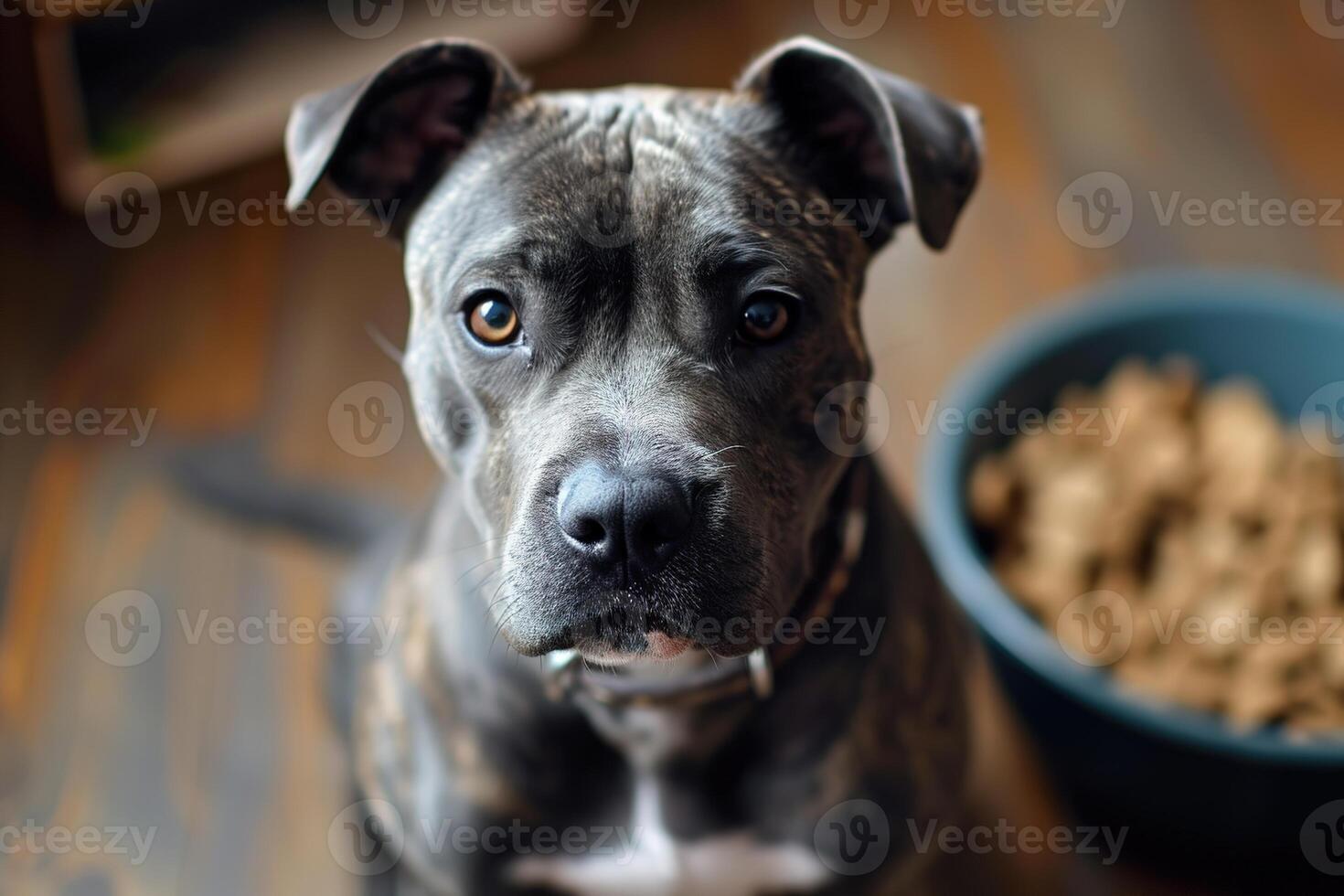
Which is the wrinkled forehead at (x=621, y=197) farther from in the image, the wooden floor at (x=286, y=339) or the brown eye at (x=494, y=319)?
the wooden floor at (x=286, y=339)

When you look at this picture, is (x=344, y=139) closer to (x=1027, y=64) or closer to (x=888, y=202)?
(x=888, y=202)

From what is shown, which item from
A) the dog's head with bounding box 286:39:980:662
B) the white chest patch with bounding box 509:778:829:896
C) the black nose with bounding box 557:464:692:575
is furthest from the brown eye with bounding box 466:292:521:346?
the white chest patch with bounding box 509:778:829:896

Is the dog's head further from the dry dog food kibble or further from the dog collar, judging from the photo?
the dry dog food kibble

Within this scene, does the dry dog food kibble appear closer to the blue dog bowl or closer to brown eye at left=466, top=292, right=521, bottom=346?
the blue dog bowl

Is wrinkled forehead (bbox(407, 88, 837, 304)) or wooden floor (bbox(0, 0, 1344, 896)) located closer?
wrinkled forehead (bbox(407, 88, 837, 304))

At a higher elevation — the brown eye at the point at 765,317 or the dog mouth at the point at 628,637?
the brown eye at the point at 765,317

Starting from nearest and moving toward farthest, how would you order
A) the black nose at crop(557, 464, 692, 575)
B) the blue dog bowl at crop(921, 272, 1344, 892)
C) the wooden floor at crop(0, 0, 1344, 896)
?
1. the black nose at crop(557, 464, 692, 575)
2. the blue dog bowl at crop(921, 272, 1344, 892)
3. the wooden floor at crop(0, 0, 1344, 896)

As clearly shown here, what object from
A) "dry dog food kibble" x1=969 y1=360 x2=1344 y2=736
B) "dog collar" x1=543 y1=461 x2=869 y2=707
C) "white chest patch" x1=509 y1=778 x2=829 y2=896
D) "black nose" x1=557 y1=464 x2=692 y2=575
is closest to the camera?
"black nose" x1=557 y1=464 x2=692 y2=575

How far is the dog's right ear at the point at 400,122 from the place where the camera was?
4.65ft

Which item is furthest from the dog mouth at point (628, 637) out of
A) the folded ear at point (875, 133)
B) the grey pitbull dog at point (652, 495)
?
the folded ear at point (875, 133)

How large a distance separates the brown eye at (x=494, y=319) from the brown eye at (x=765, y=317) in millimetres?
222

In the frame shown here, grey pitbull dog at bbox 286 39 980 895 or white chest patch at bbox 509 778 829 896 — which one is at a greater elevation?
grey pitbull dog at bbox 286 39 980 895

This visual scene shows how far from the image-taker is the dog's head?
1.28 metres

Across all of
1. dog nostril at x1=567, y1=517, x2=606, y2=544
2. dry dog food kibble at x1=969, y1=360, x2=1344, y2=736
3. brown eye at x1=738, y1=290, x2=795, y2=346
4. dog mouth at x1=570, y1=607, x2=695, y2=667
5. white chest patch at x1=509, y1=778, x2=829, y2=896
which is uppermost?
brown eye at x1=738, y1=290, x2=795, y2=346
